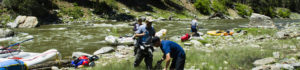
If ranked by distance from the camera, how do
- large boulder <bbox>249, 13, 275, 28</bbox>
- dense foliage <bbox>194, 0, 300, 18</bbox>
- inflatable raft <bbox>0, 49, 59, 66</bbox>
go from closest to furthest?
inflatable raft <bbox>0, 49, 59, 66</bbox> → large boulder <bbox>249, 13, 275, 28</bbox> → dense foliage <bbox>194, 0, 300, 18</bbox>

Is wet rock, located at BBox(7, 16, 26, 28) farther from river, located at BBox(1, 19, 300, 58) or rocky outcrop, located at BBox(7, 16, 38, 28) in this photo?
river, located at BBox(1, 19, 300, 58)

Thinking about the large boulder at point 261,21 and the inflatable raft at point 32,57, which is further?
the large boulder at point 261,21

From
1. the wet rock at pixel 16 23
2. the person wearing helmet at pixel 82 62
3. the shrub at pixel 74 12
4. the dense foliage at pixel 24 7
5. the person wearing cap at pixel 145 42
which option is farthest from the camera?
the shrub at pixel 74 12

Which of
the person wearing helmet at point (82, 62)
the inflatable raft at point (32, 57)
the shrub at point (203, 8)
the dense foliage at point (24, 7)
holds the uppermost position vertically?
the inflatable raft at point (32, 57)

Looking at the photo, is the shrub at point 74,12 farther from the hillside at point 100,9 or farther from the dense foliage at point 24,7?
the dense foliage at point 24,7

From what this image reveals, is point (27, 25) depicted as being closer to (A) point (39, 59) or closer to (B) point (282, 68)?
(A) point (39, 59)

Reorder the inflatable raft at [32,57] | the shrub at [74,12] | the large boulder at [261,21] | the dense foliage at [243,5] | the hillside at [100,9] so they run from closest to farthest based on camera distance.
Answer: the inflatable raft at [32,57], the large boulder at [261,21], the hillside at [100,9], the shrub at [74,12], the dense foliage at [243,5]

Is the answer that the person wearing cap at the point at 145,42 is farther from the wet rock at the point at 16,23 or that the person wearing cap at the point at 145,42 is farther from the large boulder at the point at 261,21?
the wet rock at the point at 16,23

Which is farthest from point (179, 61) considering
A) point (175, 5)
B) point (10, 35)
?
point (175, 5)

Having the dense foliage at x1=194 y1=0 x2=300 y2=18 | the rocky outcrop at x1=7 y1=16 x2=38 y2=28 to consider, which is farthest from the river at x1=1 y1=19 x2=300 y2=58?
the dense foliage at x1=194 y1=0 x2=300 y2=18

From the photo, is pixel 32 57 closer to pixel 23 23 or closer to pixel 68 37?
pixel 68 37

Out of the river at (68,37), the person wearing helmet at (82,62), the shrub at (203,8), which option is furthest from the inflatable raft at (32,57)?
the shrub at (203,8)

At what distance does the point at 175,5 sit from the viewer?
65688 millimetres

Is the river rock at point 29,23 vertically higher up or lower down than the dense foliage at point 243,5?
higher up
